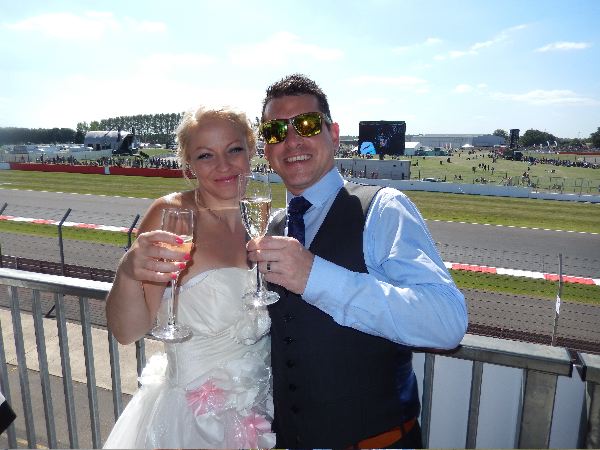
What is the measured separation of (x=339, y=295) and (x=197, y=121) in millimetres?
1544

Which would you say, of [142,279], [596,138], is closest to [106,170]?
[142,279]

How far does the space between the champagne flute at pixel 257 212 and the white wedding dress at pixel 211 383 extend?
0.38 m

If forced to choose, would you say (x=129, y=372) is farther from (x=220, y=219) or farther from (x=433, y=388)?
(x=433, y=388)

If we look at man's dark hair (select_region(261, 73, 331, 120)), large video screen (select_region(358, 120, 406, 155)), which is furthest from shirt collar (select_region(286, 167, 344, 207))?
large video screen (select_region(358, 120, 406, 155))

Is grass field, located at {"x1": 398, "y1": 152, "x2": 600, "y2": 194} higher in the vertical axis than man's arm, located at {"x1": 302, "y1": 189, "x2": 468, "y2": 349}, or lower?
lower

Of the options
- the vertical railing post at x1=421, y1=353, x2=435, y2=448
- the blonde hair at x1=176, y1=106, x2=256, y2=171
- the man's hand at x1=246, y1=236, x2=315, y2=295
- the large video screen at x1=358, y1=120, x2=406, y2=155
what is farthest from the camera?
the large video screen at x1=358, y1=120, x2=406, y2=155

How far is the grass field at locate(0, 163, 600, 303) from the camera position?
529 inches

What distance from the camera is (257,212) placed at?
216cm

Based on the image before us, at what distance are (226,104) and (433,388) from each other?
217cm

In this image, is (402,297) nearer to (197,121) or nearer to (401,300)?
(401,300)

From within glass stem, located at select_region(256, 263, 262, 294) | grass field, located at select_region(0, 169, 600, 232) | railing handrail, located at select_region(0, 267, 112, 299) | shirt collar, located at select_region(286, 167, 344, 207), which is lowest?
grass field, located at select_region(0, 169, 600, 232)

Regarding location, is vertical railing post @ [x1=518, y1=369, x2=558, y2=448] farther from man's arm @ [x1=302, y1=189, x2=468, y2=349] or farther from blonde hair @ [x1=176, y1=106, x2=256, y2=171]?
blonde hair @ [x1=176, y1=106, x2=256, y2=171]

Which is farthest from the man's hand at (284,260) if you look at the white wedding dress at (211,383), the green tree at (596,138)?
the green tree at (596,138)

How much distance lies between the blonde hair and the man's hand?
124 cm
